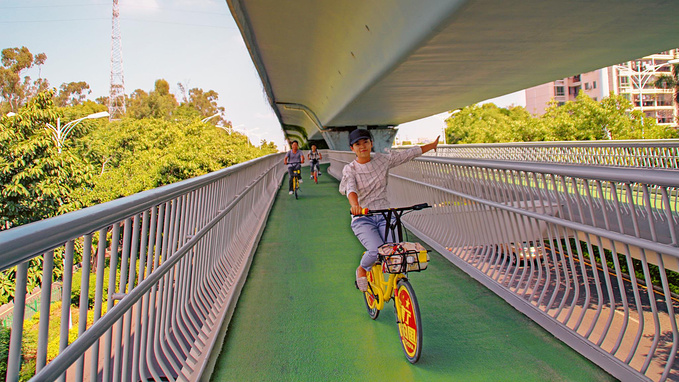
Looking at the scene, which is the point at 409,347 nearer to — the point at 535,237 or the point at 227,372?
the point at 227,372

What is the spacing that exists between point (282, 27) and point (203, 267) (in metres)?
9.78

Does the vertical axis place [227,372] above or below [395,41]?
below

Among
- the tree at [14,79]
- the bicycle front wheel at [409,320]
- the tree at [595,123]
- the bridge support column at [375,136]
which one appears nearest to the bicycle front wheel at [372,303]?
the bicycle front wheel at [409,320]

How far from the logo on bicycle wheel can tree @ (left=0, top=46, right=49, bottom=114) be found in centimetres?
7061

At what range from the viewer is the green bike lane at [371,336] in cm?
323

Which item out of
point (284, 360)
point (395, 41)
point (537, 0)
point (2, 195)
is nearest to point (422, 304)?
point (284, 360)

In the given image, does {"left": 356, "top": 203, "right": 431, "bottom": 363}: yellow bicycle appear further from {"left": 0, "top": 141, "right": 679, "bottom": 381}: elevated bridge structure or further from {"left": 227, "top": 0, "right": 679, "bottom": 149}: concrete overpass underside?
{"left": 227, "top": 0, "right": 679, "bottom": 149}: concrete overpass underside

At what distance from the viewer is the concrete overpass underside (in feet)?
24.3

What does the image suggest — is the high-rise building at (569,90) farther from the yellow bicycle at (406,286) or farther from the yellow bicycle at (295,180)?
the yellow bicycle at (406,286)

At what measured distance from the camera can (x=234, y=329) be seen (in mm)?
4090

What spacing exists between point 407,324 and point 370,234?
74 cm

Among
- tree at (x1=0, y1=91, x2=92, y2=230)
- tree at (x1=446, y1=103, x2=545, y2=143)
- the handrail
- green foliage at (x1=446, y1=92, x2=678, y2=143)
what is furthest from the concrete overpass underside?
tree at (x1=446, y1=103, x2=545, y2=143)

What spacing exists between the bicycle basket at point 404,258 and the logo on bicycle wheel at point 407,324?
155mm

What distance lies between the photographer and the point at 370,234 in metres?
3.70
